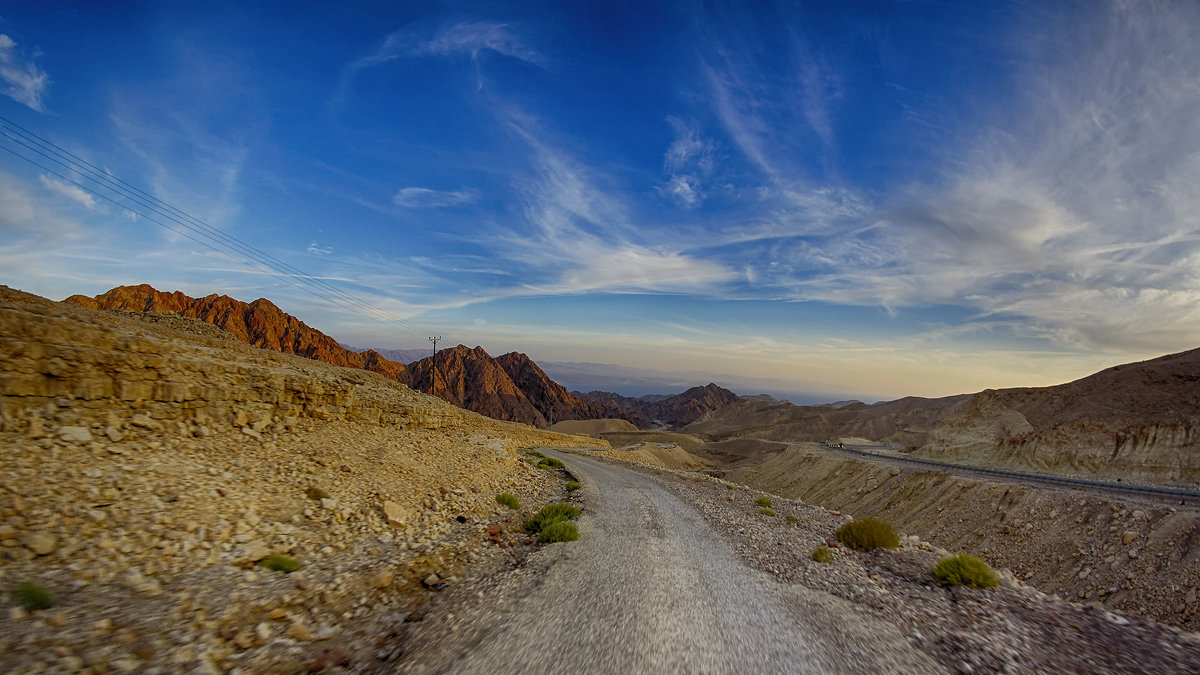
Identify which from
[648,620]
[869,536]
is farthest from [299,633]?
[869,536]

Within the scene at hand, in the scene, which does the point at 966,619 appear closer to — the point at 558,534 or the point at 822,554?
the point at 822,554

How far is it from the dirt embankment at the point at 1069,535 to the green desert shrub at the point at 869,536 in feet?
49.5

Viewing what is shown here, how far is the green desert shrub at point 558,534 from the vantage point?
11.8m

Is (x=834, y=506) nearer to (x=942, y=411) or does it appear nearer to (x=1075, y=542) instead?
(x=1075, y=542)

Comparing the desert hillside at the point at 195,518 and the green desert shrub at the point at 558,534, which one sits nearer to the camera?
the desert hillside at the point at 195,518

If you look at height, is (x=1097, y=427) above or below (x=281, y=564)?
above

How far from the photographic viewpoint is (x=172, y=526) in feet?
27.3

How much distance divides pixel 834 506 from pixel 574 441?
139 ft

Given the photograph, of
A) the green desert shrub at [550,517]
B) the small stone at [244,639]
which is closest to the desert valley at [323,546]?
the small stone at [244,639]

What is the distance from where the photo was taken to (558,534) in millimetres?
11844

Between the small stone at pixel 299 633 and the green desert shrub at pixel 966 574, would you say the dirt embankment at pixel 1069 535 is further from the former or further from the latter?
the small stone at pixel 299 633

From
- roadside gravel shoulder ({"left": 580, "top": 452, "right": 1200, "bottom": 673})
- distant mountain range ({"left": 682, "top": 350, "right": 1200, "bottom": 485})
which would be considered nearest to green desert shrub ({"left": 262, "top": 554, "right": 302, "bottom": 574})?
roadside gravel shoulder ({"left": 580, "top": 452, "right": 1200, "bottom": 673})

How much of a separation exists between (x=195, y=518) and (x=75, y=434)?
3851mm

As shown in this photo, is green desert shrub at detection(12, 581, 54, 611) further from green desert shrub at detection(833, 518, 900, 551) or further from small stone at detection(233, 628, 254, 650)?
green desert shrub at detection(833, 518, 900, 551)
